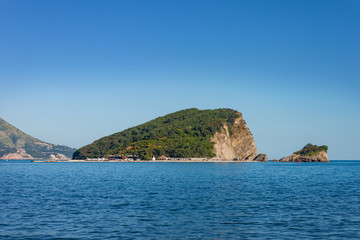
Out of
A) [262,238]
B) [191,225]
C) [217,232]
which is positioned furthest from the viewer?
[191,225]

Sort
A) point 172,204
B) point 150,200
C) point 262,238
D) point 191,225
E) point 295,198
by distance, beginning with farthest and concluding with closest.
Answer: point 295,198 < point 150,200 < point 172,204 < point 191,225 < point 262,238

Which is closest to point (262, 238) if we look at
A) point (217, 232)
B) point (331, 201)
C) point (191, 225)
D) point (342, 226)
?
point (217, 232)

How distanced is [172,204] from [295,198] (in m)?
17.4

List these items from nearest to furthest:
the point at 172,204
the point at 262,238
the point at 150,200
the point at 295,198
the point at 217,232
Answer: the point at 262,238 < the point at 217,232 < the point at 172,204 < the point at 150,200 < the point at 295,198

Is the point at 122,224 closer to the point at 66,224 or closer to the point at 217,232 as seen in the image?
the point at 66,224

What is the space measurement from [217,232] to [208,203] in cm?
1414

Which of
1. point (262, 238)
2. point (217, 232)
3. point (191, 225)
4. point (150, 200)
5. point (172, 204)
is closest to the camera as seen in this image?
point (262, 238)

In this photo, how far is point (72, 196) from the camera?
44656 mm

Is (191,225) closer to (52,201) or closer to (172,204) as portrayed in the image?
(172,204)

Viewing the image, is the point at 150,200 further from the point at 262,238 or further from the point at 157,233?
the point at 262,238

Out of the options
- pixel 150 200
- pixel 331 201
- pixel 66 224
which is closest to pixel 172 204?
pixel 150 200

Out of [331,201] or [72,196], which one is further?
[72,196]

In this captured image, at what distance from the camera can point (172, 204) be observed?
1474 inches

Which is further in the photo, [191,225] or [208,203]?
[208,203]
